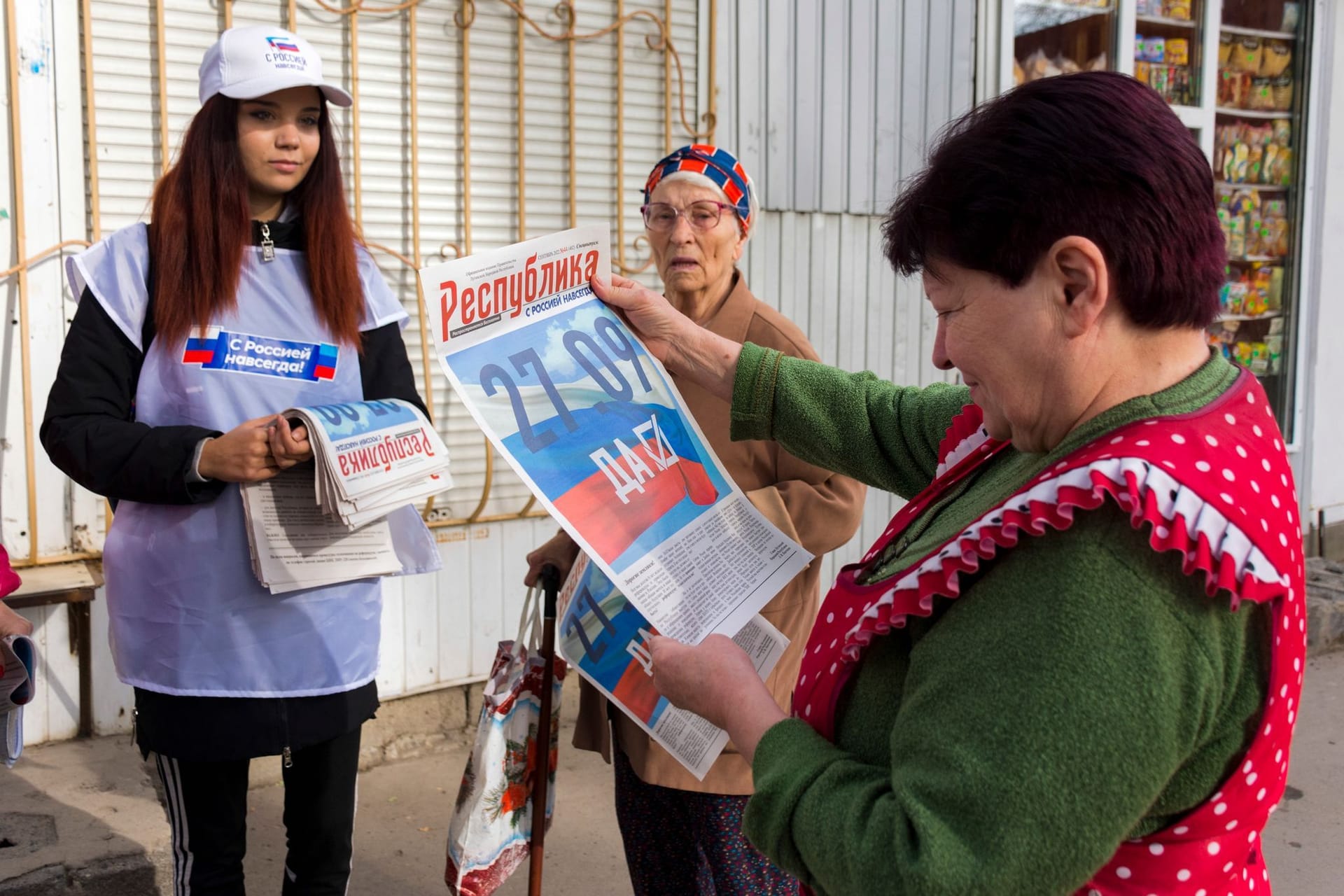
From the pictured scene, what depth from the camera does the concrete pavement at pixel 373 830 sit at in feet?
9.46

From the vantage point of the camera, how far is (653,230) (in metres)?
2.58

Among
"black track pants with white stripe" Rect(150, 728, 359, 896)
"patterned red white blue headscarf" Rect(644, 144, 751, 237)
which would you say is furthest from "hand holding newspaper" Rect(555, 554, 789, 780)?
"patterned red white blue headscarf" Rect(644, 144, 751, 237)

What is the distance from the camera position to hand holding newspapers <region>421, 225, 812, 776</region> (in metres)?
1.50

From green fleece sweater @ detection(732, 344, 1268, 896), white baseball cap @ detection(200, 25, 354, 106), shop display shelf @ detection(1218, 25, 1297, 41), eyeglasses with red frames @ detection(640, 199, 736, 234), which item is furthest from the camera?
shop display shelf @ detection(1218, 25, 1297, 41)

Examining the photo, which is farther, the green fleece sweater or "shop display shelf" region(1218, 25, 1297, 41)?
"shop display shelf" region(1218, 25, 1297, 41)

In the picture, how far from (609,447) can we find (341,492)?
71cm

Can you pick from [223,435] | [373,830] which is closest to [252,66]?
[223,435]

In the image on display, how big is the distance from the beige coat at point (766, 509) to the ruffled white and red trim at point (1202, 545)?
3.61ft

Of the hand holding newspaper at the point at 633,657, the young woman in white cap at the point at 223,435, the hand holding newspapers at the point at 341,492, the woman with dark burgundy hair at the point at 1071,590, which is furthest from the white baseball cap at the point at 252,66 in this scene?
the woman with dark burgundy hair at the point at 1071,590

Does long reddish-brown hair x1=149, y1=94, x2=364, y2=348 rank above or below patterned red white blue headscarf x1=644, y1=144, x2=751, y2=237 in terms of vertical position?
A: below

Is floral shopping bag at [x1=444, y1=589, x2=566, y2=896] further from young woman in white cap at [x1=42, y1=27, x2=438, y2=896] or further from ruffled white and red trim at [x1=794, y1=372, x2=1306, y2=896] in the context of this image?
ruffled white and red trim at [x1=794, y1=372, x2=1306, y2=896]

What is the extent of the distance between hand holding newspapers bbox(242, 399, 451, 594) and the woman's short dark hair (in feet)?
4.36

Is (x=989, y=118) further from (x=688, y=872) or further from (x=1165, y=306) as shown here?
(x=688, y=872)

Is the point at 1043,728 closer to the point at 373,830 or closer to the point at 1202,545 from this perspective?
the point at 1202,545
